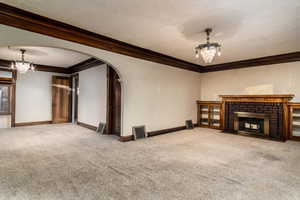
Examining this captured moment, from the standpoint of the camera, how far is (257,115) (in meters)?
5.29


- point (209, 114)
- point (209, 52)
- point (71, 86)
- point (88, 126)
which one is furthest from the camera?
point (71, 86)

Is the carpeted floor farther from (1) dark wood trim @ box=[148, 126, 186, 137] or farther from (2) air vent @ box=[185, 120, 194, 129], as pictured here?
(2) air vent @ box=[185, 120, 194, 129]

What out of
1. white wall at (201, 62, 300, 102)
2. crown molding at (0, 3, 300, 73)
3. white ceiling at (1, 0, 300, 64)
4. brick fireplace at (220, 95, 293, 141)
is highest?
white ceiling at (1, 0, 300, 64)

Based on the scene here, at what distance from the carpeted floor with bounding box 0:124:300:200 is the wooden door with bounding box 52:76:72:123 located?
3569 mm

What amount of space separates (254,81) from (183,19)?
437cm

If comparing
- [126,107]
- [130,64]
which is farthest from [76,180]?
[130,64]

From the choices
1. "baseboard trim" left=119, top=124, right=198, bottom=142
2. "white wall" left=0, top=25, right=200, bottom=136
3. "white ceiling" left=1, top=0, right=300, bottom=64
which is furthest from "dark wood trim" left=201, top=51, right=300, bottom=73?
"baseboard trim" left=119, top=124, right=198, bottom=142

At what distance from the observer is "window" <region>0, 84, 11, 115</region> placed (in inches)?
251

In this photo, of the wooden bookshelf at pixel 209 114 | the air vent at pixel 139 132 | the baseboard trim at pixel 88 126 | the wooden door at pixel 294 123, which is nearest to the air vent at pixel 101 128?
the baseboard trim at pixel 88 126

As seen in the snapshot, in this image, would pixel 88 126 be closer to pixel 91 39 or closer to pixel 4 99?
pixel 4 99

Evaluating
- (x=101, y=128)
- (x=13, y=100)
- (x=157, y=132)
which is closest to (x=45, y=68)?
(x=13, y=100)

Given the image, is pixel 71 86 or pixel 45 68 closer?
pixel 45 68

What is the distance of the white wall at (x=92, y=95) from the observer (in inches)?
229

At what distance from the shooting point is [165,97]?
5.64 m
